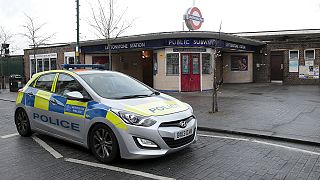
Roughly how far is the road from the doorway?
18207 millimetres

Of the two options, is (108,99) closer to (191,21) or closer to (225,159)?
(225,159)

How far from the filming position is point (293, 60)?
2212 cm

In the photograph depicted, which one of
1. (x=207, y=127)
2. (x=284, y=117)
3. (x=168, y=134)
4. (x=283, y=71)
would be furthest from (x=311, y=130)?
(x=283, y=71)

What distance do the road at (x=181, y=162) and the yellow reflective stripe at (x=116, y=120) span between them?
0.65 m

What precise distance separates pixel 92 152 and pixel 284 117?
5956 mm

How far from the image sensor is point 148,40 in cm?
1750

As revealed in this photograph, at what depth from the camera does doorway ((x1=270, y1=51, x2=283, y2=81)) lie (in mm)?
22938

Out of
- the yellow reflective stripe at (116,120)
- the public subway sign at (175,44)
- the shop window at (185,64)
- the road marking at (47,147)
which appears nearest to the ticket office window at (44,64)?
the public subway sign at (175,44)

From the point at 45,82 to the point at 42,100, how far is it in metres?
0.45

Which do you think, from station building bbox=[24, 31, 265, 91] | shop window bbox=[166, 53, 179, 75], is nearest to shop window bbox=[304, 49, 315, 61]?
station building bbox=[24, 31, 265, 91]

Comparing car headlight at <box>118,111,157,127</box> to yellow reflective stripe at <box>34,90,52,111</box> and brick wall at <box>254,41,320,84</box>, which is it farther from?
brick wall at <box>254,41,320,84</box>

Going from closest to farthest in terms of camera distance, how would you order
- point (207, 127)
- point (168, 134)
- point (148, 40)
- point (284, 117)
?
point (168, 134) < point (207, 127) < point (284, 117) < point (148, 40)

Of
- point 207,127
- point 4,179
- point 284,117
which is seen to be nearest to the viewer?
point 4,179

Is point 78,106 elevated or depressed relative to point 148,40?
depressed
